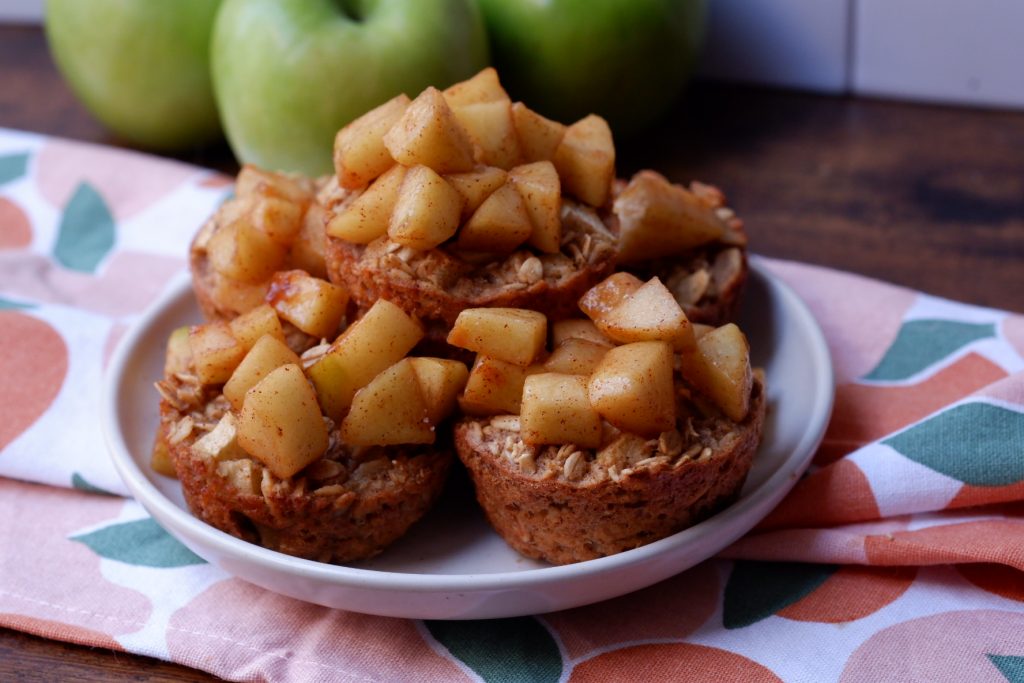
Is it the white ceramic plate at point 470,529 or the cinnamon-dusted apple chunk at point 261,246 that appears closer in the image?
the white ceramic plate at point 470,529

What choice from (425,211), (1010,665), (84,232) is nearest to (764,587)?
(1010,665)

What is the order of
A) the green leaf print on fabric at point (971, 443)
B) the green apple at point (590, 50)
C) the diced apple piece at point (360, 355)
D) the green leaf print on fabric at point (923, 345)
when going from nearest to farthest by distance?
1. the diced apple piece at point (360, 355)
2. the green leaf print on fabric at point (971, 443)
3. the green leaf print on fabric at point (923, 345)
4. the green apple at point (590, 50)

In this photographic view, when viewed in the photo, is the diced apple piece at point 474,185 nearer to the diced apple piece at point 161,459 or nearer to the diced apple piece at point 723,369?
the diced apple piece at point 723,369

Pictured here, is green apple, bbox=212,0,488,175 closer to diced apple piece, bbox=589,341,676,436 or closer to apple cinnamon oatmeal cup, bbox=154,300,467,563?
apple cinnamon oatmeal cup, bbox=154,300,467,563

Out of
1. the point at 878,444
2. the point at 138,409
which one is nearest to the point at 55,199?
the point at 138,409

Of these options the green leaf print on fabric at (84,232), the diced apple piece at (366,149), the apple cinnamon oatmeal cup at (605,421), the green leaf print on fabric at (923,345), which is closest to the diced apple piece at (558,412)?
the apple cinnamon oatmeal cup at (605,421)
